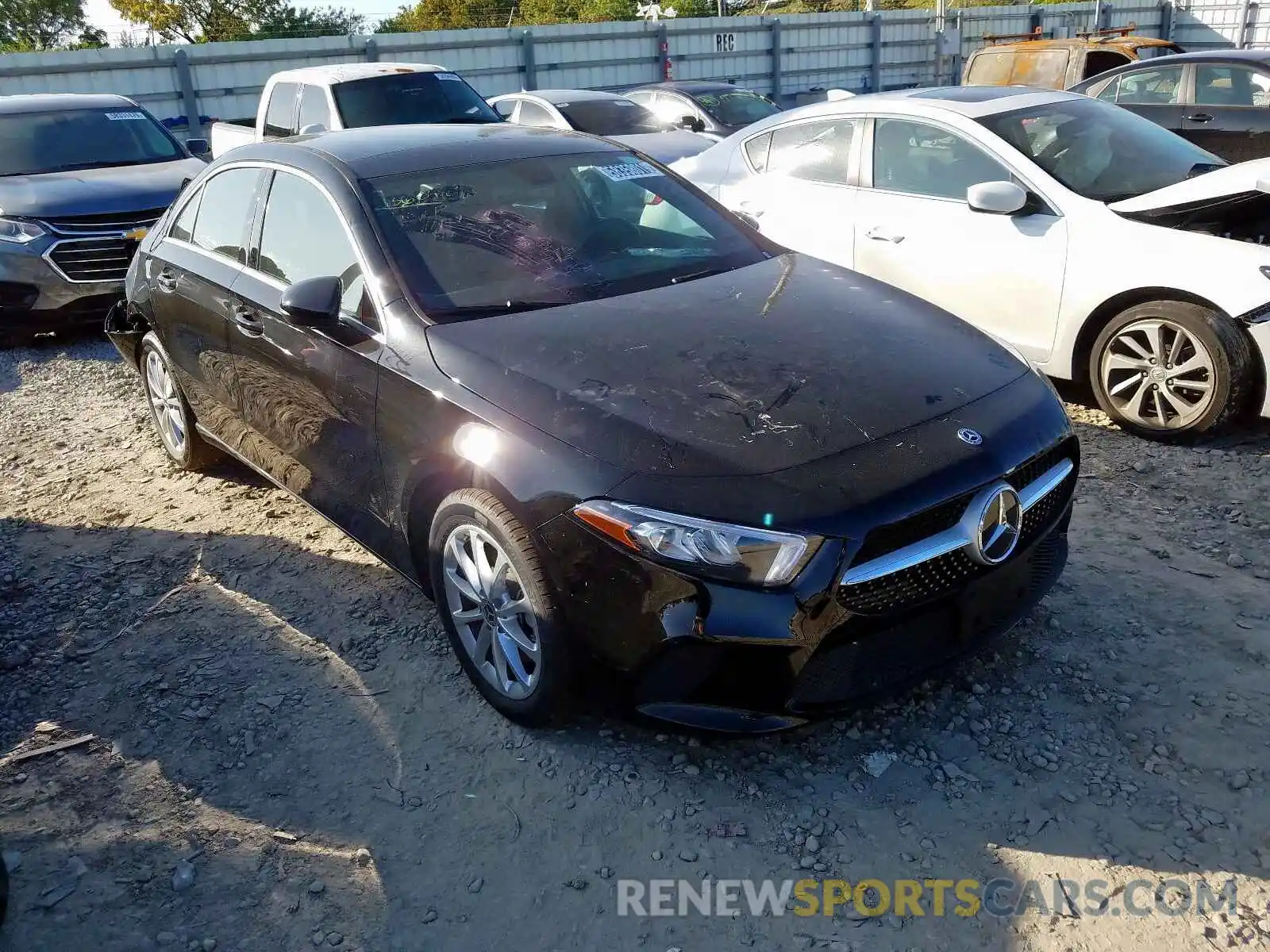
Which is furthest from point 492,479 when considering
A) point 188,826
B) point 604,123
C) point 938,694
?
point 604,123

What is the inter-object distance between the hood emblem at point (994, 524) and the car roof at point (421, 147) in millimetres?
2271

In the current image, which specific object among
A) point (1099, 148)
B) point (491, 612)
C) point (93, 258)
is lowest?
point (491, 612)

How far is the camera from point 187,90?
717 inches

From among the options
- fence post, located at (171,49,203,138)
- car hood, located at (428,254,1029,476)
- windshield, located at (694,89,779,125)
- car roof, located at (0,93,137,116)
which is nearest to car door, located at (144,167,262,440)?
car hood, located at (428,254,1029,476)

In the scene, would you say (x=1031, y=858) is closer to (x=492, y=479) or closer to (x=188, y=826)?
(x=492, y=479)

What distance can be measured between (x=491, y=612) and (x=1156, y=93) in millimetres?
9785

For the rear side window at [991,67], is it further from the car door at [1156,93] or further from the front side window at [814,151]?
the front side window at [814,151]

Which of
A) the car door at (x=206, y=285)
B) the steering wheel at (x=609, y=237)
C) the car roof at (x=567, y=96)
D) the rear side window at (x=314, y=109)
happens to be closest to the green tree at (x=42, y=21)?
the car roof at (x=567, y=96)

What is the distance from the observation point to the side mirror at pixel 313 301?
3.40 m

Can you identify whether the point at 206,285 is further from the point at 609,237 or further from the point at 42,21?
the point at 42,21

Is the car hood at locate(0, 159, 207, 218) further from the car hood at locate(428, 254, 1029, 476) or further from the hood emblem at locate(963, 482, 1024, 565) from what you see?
the hood emblem at locate(963, 482, 1024, 565)

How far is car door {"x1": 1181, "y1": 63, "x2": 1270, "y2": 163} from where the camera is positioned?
9.18 m

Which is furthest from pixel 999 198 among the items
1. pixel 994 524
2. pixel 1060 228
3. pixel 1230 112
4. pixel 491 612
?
pixel 1230 112

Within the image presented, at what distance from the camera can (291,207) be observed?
13.0 feet
